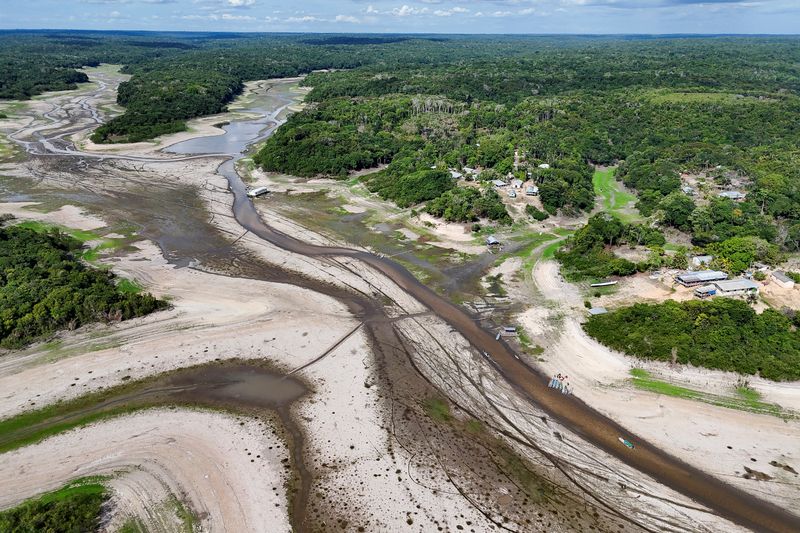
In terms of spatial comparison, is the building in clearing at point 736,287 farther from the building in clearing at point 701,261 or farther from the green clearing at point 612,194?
the green clearing at point 612,194

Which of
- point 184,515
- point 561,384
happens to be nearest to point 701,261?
point 561,384

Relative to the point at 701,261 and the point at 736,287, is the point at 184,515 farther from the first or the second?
the point at 701,261

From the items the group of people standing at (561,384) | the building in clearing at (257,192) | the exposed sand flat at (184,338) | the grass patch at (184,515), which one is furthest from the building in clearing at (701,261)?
the building in clearing at (257,192)

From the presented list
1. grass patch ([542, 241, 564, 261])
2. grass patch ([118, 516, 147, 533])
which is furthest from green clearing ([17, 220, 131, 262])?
grass patch ([542, 241, 564, 261])

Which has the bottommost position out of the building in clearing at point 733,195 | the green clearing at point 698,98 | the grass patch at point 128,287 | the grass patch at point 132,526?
the grass patch at point 132,526

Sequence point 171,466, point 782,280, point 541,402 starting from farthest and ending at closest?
point 782,280, point 541,402, point 171,466
